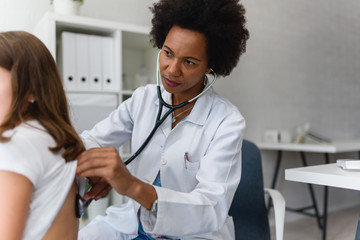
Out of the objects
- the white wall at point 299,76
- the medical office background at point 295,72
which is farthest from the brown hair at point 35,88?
the white wall at point 299,76

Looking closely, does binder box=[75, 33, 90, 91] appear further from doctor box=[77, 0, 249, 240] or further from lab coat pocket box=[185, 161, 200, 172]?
lab coat pocket box=[185, 161, 200, 172]

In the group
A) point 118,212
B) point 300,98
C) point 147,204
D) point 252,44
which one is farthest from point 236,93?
point 147,204

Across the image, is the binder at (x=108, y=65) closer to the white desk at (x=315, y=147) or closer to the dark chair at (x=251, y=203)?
the dark chair at (x=251, y=203)

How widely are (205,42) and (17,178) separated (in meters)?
0.71

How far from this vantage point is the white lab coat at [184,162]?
82cm

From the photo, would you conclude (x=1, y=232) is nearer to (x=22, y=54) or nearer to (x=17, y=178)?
(x=17, y=178)

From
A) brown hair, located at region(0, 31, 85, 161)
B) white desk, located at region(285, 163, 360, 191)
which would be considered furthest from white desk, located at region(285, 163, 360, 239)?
brown hair, located at region(0, 31, 85, 161)

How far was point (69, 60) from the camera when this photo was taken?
1655 millimetres

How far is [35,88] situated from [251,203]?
3.33 feet

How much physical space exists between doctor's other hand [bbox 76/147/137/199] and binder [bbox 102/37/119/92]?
1.07m

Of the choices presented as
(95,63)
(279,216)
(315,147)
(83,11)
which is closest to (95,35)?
(95,63)

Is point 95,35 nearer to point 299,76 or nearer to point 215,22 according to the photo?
point 215,22

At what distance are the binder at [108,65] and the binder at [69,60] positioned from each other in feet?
0.49

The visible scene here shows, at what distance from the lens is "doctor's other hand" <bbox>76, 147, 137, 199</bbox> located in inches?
27.2
